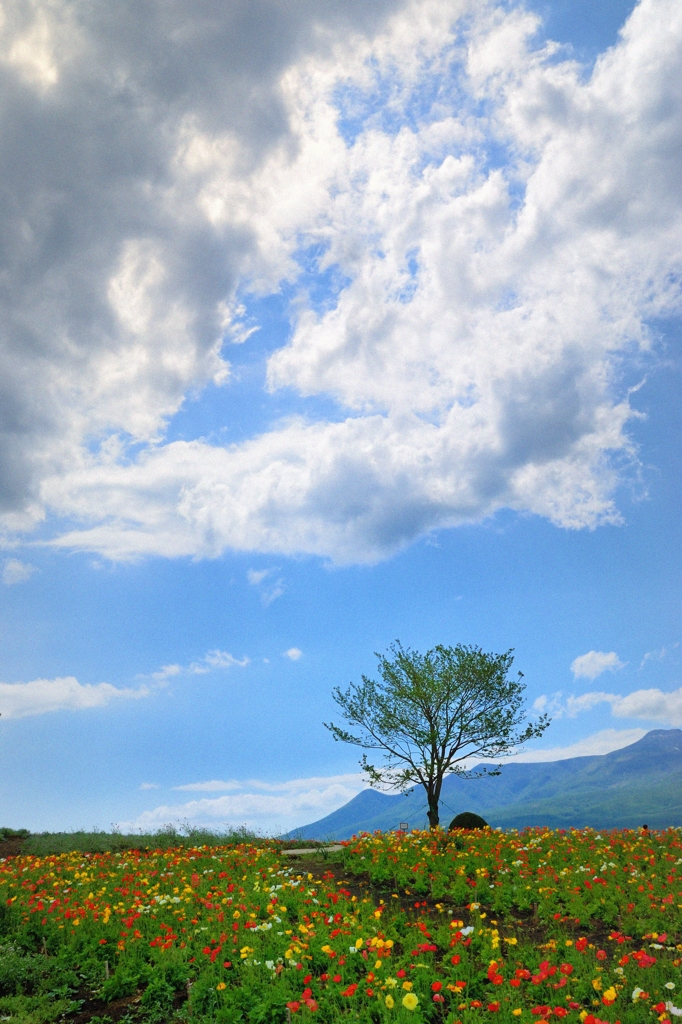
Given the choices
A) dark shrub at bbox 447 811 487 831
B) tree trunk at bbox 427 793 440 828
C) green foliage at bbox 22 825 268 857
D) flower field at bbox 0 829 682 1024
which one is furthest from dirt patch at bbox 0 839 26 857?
tree trunk at bbox 427 793 440 828

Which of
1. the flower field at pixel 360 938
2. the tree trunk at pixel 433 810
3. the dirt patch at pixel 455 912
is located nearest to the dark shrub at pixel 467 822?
the tree trunk at pixel 433 810

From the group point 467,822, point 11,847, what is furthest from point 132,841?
point 467,822

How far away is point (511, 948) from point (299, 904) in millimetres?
3582

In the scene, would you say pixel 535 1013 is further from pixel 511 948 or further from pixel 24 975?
pixel 24 975

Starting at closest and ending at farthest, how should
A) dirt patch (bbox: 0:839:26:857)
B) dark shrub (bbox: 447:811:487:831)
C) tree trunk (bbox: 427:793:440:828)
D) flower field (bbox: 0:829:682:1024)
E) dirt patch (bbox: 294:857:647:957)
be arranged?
flower field (bbox: 0:829:682:1024) < dirt patch (bbox: 294:857:647:957) < dark shrub (bbox: 447:811:487:831) < dirt patch (bbox: 0:839:26:857) < tree trunk (bbox: 427:793:440:828)

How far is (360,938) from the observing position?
8914mm

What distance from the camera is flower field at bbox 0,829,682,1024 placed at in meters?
7.42

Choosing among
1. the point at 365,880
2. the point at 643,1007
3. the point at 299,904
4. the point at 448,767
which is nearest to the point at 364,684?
the point at 448,767

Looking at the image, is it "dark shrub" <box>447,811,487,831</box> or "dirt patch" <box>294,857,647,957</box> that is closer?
"dirt patch" <box>294,857,647,957</box>

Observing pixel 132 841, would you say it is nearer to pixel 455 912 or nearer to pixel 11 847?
pixel 11 847

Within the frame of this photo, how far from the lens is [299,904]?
10.9 meters

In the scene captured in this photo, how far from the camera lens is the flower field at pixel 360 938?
7422 millimetres

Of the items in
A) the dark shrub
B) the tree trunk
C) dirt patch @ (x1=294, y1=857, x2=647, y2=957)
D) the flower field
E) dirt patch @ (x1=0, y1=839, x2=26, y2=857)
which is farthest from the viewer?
the tree trunk

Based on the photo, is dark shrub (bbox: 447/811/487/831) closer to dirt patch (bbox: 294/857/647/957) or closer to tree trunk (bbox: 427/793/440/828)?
tree trunk (bbox: 427/793/440/828)
